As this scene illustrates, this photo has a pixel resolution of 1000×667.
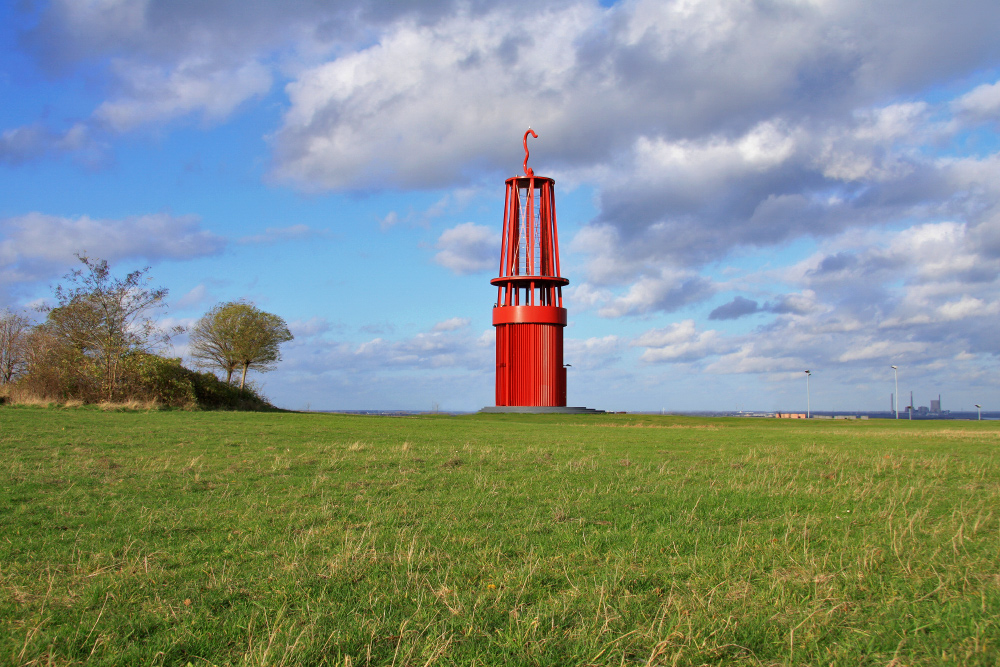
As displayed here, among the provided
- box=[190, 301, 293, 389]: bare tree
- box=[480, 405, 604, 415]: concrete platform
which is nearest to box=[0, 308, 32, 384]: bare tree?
box=[190, 301, 293, 389]: bare tree

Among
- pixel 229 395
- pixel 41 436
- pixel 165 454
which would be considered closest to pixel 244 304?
pixel 229 395

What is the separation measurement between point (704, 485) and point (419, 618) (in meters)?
7.86

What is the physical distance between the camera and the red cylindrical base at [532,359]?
53719 mm

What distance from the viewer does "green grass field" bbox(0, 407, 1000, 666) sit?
4.93 metres

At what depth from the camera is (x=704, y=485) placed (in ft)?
39.0

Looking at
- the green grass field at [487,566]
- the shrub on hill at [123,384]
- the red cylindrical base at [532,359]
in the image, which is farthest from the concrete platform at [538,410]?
the green grass field at [487,566]

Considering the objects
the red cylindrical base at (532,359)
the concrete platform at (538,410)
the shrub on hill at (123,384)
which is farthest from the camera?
the red cylindrical base at (532,359)

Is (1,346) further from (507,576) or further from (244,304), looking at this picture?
(507,576)

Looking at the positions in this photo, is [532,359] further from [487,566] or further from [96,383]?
[487,566]

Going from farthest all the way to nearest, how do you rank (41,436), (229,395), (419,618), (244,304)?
(244,304) → (229,395) → (41,436) → (419,618)

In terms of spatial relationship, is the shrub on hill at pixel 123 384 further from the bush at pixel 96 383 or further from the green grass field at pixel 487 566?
the green grass field at pixel 487 566

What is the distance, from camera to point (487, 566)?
669cm

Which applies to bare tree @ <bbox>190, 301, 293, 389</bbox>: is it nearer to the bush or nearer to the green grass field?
the bush

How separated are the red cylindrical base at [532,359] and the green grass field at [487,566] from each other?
133 feet
